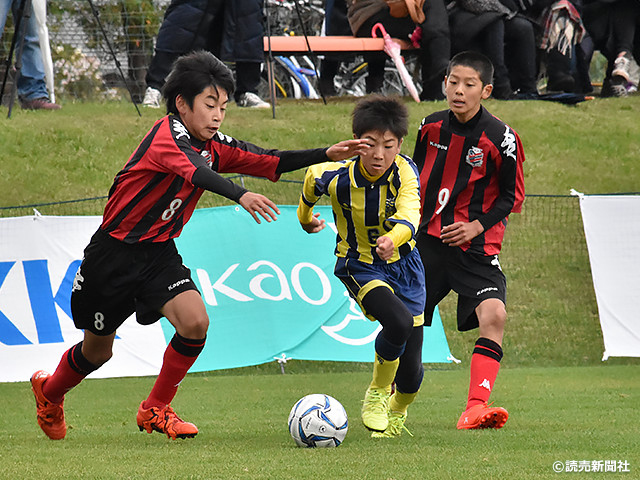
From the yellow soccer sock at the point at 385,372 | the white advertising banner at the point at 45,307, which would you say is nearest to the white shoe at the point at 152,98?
the white advertising banner at the point at 45,307

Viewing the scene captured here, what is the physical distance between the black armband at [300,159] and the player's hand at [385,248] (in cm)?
57

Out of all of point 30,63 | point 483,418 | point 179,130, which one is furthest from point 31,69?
point 483,418

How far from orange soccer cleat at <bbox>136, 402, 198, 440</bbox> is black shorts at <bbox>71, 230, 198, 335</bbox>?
50 cm

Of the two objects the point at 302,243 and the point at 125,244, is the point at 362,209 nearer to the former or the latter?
the point at 125,244

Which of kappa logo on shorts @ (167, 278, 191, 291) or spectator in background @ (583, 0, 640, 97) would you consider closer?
kappa logo on shorts @ (167, 278, 191, 291)

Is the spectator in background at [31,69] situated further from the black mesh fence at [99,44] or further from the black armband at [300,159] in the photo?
the black armband at [300,159]

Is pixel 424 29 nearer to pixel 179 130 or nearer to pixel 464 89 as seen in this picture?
pixel 464 89

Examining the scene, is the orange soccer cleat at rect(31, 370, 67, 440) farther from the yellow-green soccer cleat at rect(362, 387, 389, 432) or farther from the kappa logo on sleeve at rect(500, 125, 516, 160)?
the kappa logo on sleeve at rect(500, 125, 516, 160)

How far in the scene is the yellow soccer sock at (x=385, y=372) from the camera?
532cm

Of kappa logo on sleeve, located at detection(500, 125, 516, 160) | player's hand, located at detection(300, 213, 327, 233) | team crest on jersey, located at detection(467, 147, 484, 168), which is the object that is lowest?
player's hand, located at detection(300, 213, 327, 233)

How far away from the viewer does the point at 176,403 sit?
7.05m

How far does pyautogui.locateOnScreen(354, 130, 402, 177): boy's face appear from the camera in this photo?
5.24 meters

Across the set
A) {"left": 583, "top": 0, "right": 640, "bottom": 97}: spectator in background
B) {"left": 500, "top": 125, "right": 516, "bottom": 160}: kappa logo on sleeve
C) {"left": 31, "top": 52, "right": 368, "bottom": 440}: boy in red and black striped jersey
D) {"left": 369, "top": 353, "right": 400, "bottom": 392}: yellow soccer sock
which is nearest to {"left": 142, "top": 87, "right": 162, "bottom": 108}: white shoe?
{"left": 583, "top": 0, "right": 640, "bottom": 97}: spectator in background

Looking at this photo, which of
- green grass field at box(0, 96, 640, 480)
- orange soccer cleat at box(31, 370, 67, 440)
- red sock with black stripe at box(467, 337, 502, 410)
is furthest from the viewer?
red sock with black stripe at box(467, 337, 502, 410)
